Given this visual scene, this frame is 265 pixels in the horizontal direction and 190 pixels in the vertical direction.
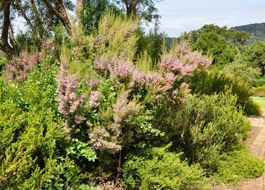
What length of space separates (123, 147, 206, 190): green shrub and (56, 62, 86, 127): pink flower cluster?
120 centimetres

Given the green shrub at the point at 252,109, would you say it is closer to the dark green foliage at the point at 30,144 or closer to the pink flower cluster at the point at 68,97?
the dark green foliage at the point at 30,144

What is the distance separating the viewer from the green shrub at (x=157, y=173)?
361cm

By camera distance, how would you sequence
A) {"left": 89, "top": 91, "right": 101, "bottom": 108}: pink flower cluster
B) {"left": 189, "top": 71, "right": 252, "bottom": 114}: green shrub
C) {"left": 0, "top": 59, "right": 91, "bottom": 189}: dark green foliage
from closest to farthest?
1. {"left": 0, "top": 59, "right": 91, "bottom": 189}: dark green foliage
2. {"left": 89, "top": 91, "right": 101, "bottom": 108}: pink flower cluster
3. {"left": 189, "top": 71, "right": 252, "bottom": 114}: green shrub

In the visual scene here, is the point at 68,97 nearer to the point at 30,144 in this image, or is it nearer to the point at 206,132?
the point at 30,144

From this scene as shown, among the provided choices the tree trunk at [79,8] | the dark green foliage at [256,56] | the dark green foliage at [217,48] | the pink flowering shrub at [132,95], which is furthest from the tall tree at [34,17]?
the dark green foliage at [256,56]

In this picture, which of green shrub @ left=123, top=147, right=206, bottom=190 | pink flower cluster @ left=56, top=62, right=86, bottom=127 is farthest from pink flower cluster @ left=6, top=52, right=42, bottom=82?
green shrub @ left=123, top=147, right=206, bottom=190

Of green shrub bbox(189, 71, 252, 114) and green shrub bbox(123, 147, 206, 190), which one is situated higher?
green shrub bbox(189, 71, 252, 114)

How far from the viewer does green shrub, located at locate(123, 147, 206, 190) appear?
11.8 feet

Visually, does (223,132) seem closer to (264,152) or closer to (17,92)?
(264,152)

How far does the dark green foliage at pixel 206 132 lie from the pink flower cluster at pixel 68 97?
90.1 inches

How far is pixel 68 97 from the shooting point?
127 inches

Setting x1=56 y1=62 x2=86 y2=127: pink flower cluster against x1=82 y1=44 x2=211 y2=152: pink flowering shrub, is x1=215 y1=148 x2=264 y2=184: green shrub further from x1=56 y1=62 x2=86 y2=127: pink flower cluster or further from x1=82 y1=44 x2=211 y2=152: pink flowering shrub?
x1=56 y1=62 x2=86 y2=127: pink flower cluster

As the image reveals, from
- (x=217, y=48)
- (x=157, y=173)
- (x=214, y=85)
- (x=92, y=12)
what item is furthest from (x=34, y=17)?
(x=217, y=48)

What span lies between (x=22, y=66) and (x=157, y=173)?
15.4ft
